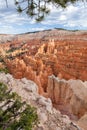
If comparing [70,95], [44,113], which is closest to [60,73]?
[70,95]

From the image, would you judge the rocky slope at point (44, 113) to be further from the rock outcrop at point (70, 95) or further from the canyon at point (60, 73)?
the rock outcrop at point (70, 95)

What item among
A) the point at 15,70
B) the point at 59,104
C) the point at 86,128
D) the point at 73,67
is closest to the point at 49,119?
the point at 86,128

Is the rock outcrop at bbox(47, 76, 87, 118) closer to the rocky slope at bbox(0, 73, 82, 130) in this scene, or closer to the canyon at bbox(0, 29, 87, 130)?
the canyon at bbox(0, 29, 87, 130)

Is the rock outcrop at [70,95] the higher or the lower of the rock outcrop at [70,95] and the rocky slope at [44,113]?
the lower

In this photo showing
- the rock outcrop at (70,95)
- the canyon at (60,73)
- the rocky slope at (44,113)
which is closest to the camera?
the rocky slope at (44,113)

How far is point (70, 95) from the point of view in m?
17.0

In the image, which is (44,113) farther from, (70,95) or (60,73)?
(60,73)

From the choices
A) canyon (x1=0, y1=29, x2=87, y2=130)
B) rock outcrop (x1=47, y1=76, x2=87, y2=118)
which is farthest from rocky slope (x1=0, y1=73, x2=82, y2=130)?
rock outcrop (x1=47, y1=76, x2=87, y2=118)

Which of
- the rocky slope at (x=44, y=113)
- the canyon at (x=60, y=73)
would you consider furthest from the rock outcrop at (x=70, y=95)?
the rocky slope at (x=44, y=113)

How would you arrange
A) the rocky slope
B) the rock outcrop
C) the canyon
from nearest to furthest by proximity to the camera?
the rocky slope → the rock outcrop → the canyon

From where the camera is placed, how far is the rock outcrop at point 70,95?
15.7 meters

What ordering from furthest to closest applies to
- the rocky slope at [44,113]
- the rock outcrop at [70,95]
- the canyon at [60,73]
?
the canyon at [60,73], the rock outcrop at [70,95], the rocky slope at [44,113]

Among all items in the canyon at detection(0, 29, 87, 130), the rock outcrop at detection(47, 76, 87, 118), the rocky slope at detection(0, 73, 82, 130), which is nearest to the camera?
the rocky slope at detection(0, 73, 82, 130)

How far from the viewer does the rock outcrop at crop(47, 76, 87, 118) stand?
15742mm
